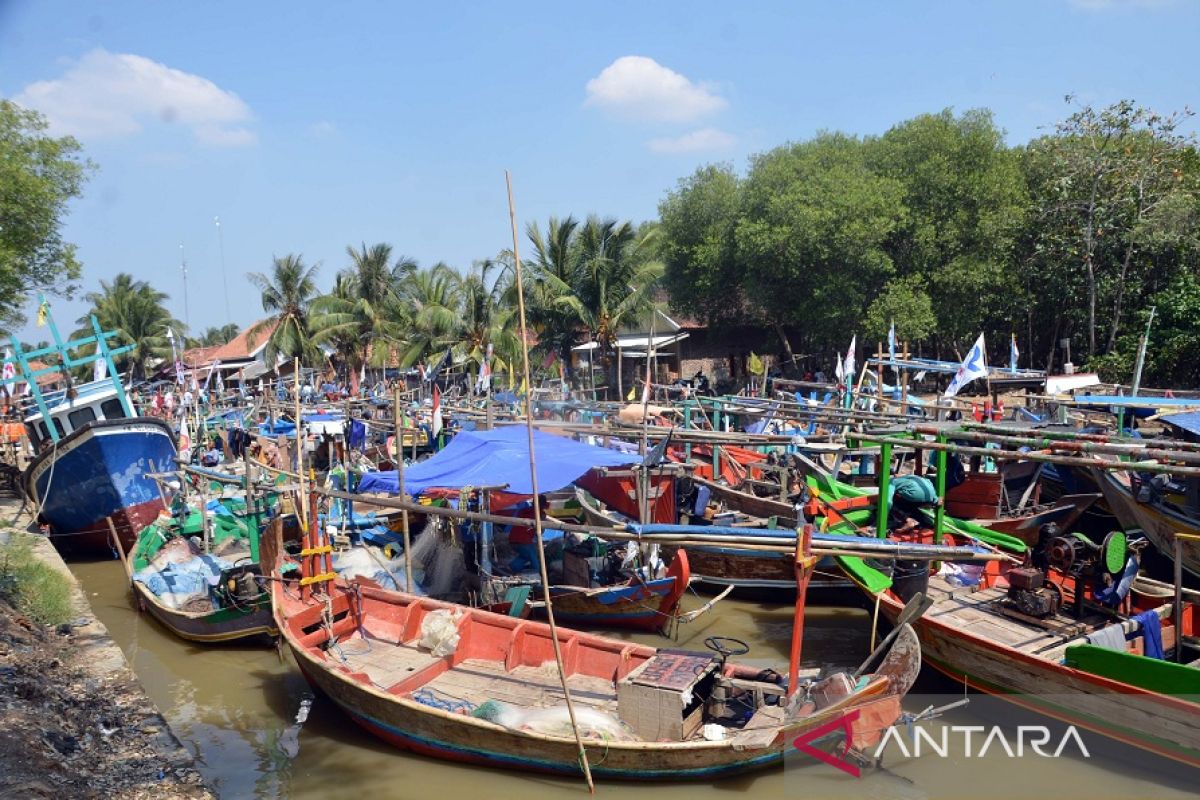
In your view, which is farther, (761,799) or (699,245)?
(699,245)

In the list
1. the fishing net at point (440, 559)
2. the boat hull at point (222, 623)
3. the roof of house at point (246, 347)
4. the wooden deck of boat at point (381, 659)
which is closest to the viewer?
the wooden deck of boat at point (381, 659)

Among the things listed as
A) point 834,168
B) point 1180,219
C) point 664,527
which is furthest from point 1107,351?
point 664,527

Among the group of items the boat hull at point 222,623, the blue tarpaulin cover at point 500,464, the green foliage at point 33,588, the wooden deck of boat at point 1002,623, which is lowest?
the boat hull at point 222,623

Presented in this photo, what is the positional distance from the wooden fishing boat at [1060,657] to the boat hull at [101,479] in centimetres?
1419

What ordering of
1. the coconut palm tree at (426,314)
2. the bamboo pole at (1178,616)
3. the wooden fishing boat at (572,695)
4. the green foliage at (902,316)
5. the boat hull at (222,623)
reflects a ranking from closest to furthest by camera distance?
1. the wooden fishing boat at (572,695)
2. the bamboo pole at (1178,616)
3. the boat hull at (222,623)
4. the green foliage at (902,316)
5. the coconut palm tree at (426,314)

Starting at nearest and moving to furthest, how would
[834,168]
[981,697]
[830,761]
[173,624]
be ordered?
[830,761] < [981,697] < [173,624] < [834,168]

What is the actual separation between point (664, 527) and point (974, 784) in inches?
145

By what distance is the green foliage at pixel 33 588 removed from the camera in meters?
10.3

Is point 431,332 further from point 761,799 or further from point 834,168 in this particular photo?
point 761,799

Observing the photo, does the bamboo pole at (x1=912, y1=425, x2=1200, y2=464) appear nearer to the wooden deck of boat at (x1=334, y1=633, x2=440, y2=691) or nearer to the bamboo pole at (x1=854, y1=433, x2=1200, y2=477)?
the bamboo pole at (x1=854, y1=433, x2=1200, y2=477)

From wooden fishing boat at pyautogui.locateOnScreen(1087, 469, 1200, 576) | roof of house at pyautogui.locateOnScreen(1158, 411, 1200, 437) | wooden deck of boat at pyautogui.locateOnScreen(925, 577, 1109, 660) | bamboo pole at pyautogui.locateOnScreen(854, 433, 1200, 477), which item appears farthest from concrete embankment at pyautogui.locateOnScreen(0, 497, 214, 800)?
roof of house at pyautogui.locateOnScreen(1158, 411, 1200, 437)

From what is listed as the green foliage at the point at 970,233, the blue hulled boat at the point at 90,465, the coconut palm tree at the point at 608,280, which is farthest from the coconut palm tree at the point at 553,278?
the blue hulled boat at the point at 90,465

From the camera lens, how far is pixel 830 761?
24.1ft

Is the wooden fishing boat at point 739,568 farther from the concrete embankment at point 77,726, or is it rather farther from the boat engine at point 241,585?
the concrete embankment at point 77,726
